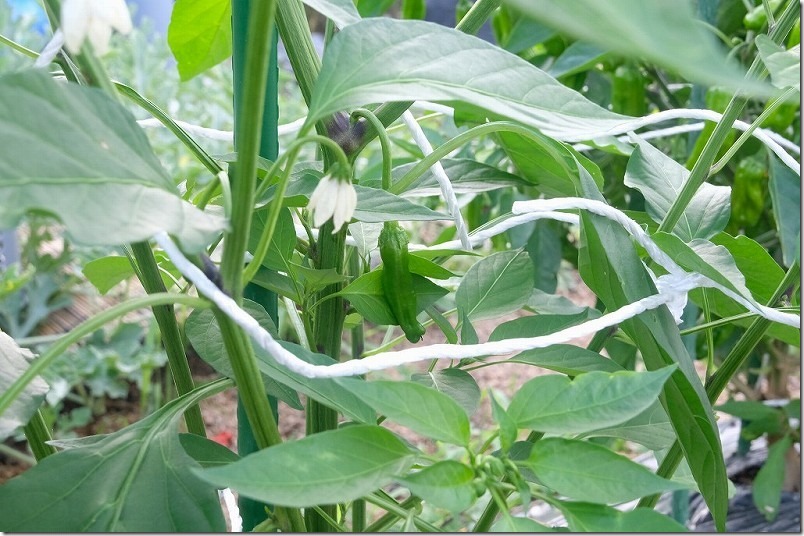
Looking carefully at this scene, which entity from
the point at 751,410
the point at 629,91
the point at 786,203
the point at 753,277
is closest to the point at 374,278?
the point at 753,277

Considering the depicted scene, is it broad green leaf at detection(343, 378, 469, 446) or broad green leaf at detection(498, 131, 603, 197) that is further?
broad green leaf at detection(498, 131, 603, 197)

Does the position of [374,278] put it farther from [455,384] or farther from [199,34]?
[199,34]

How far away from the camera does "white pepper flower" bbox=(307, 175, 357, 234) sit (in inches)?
10.4

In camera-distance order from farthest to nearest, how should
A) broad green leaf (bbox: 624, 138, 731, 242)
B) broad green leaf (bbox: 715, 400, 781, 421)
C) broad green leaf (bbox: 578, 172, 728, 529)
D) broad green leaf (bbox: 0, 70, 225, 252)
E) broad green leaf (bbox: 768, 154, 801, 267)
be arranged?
broad green leaf (bbox: 715, 400, 781, 421), broad green leaf (bbox: 768, 154, 801, 267), broad green leaf (bbox: 624, 138, 731, 242), broad green leaf (bbox: 578, 172, 728, 529), broad green leaf (bbox: 0, 70, 225, 252)

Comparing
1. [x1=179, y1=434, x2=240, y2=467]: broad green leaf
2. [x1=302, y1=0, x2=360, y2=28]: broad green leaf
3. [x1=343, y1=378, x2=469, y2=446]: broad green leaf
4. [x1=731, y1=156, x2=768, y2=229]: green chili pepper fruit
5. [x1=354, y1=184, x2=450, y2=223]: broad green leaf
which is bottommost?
[x1=731, y1=156, x2=768, y2=229]: green chili pepper fruit

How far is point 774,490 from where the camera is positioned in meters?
0.90

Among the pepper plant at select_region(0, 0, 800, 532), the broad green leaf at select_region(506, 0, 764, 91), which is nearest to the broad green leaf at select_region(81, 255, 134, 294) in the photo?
the pepper plant at select_region(0, 0, 800, 532)

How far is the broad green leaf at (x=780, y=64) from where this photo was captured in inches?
11.6

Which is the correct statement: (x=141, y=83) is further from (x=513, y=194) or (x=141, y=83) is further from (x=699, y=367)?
(x=699, y=367)

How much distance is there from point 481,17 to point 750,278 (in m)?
0.20

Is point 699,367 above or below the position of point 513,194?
below

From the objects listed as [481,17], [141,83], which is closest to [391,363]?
[481,17]

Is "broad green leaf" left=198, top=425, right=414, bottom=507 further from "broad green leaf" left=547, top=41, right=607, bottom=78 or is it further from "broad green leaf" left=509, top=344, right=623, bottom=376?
"broad green leaf" left=547, top=41, right=607, bottom=78

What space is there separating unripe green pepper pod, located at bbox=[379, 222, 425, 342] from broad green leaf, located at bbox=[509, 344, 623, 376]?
0.05 m
